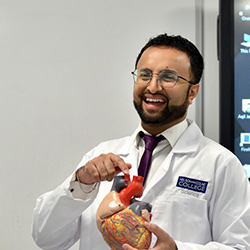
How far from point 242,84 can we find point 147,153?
0.62 meters

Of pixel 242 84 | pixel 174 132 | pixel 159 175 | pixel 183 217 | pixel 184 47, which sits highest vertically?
pixel 184 47

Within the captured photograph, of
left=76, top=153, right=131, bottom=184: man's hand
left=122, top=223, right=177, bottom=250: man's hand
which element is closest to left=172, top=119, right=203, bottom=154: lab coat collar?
left=76, top=153, right=131, bottom=184: man's hand

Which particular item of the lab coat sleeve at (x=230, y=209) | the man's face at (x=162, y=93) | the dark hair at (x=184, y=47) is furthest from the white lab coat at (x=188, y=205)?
the dark hair at (x=184, y=47)

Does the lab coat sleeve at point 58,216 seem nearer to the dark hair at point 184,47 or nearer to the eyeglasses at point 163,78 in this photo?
the eyeglasses at point 163,78

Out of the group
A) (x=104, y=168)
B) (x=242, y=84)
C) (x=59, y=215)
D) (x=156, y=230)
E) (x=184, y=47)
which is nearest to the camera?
(x=156, y=230)

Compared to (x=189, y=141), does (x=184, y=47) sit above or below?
above

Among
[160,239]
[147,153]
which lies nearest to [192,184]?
[147,153]

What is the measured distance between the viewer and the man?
1.20m

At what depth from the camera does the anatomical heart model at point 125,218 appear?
3.30 feet

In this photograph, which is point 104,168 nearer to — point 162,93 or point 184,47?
point 162,93

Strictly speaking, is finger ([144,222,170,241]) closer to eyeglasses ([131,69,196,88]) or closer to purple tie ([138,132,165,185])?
purple tie ([138,132,165,185])

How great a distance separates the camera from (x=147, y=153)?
1.32 m

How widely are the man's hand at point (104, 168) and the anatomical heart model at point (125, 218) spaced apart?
58 millimetres

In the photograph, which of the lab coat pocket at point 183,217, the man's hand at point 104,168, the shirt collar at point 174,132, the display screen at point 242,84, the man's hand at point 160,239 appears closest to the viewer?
the man's hand at point 160,239
